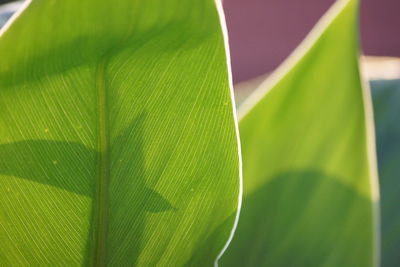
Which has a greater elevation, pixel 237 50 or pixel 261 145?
pixel 237 50

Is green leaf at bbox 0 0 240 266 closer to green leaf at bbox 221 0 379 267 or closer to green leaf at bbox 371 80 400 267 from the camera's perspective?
green leaf at bbox 221 0 379 267

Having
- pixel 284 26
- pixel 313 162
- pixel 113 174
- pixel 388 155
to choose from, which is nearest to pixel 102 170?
pixel 113 174

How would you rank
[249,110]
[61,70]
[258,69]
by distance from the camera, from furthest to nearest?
[258,69] → [249,110] → [61,70]

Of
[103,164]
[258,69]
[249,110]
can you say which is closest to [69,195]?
[103,164]

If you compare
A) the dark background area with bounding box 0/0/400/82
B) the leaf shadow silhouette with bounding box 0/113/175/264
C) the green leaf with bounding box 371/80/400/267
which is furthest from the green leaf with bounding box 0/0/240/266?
the dark background area with bounding box 0/0/400/82

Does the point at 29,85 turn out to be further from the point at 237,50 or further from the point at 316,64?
the point at 237,50

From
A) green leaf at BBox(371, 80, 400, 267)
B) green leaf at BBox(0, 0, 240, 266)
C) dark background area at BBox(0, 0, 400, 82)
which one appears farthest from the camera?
dark background area at BBox(0, 0, 400, 82)

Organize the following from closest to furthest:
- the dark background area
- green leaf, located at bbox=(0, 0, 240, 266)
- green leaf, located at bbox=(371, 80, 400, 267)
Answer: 1. green leaf, located at bbox=(0, 0, 240, 266)
2. green leaf, located at bbox=(371, 80, 400, 267)
3. the dark background area

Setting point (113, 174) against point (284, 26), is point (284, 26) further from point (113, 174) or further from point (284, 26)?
point (113, 174)
